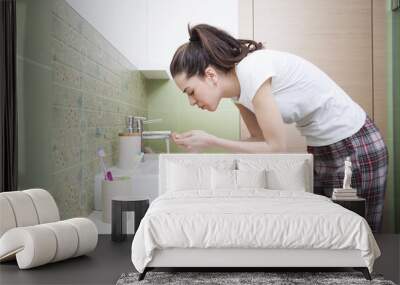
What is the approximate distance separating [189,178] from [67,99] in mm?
1311

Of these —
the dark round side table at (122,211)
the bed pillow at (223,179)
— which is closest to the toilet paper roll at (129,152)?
the dark round side table at (122,211)

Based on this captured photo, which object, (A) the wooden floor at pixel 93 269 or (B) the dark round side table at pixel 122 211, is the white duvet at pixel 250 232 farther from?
(B) the dark round side table at pixel 122 211

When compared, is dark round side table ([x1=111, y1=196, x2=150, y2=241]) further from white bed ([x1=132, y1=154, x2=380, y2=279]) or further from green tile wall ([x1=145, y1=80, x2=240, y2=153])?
white bed ([x1=132, y1=154, x2=380, y2=279])

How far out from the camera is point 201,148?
5707mm

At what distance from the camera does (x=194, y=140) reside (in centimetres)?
573

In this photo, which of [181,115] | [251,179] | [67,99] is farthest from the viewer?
[181,115]

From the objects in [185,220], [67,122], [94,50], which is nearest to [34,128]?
[67,122]

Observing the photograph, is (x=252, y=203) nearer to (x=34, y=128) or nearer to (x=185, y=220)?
(x=185, y=220)

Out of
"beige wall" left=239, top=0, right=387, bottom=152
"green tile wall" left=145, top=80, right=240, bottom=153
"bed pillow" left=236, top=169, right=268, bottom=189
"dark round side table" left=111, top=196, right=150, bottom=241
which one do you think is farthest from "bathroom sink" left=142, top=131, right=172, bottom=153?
"beige wall" left=239, top=0, right=387, bottom=152

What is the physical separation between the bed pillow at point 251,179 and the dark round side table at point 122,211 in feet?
2.71

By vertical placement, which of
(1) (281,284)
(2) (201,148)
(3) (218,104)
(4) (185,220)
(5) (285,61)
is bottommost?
(1) (281,284)

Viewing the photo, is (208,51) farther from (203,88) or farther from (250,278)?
(250,278)

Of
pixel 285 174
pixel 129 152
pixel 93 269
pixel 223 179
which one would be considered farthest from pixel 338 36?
pixel 93 269

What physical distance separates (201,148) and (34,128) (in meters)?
1.54
